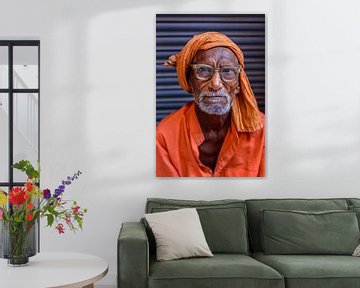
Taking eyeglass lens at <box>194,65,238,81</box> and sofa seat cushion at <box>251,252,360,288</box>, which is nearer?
sofa seat cushion at <box>251,252,360,288</box>

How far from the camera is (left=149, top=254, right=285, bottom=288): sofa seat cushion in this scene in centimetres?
352

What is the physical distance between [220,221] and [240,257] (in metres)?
0.35

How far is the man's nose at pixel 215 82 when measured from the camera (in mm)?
4621

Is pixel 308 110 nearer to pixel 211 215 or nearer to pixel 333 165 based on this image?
pixel 333 165

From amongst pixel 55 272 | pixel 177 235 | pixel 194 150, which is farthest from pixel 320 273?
pixel 55 272

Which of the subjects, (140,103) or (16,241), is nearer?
(16,241)

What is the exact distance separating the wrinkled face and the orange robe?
122mm

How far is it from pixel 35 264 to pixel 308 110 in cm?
251

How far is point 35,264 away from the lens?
3387 millimetres

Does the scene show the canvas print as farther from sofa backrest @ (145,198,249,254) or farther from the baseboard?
the baseboard

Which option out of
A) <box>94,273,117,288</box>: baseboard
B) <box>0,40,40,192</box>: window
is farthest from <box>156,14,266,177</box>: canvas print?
<box>0,40,40,192</box>: window

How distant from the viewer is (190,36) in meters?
4.63

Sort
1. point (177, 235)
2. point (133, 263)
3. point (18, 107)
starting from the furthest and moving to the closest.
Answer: point (18, 107), point (177, 235), point (133, 263)

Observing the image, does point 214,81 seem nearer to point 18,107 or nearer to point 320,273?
point 18,107
